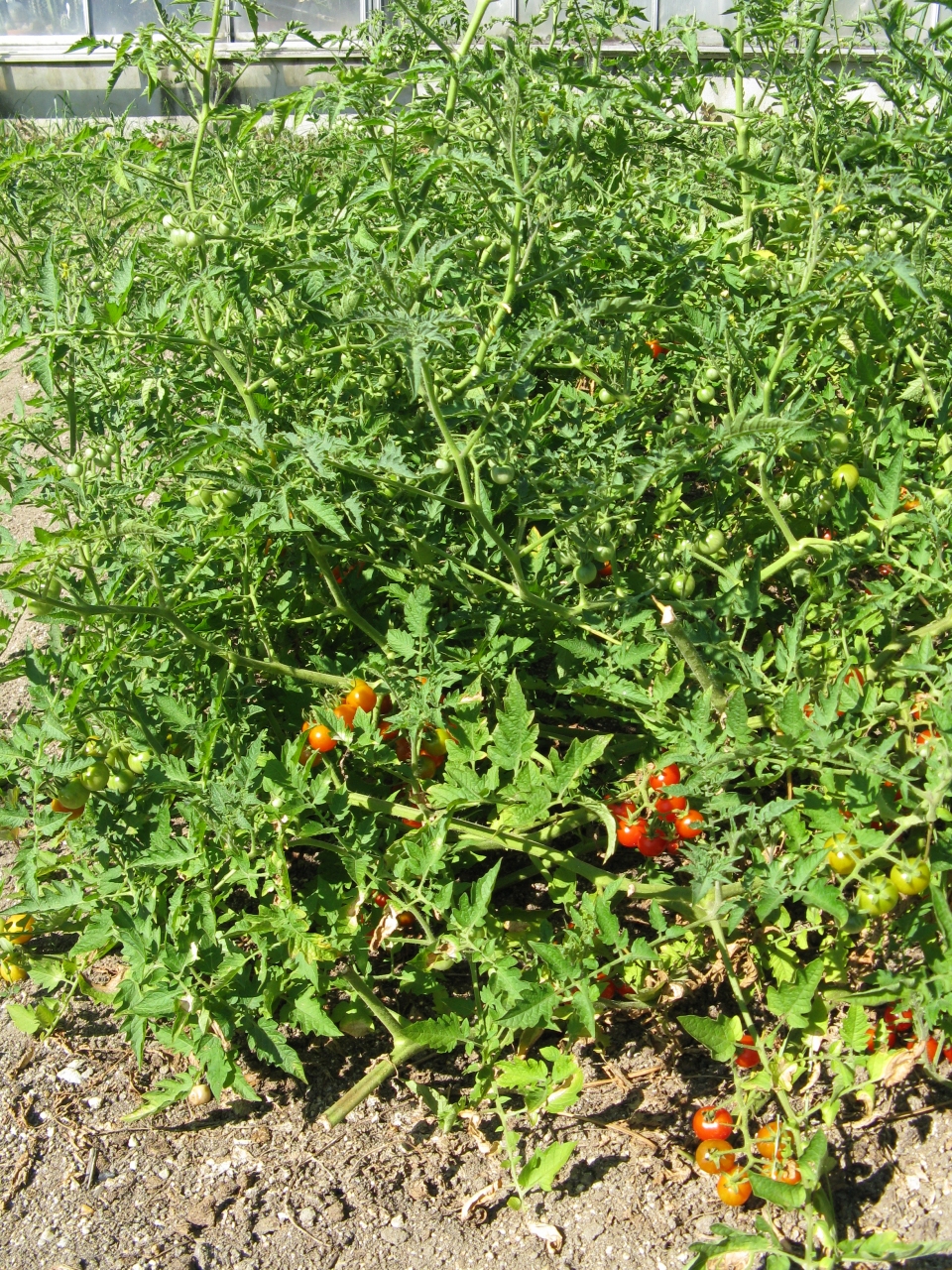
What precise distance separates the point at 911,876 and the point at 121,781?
127 cm

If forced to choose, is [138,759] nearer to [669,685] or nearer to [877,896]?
[669,685]

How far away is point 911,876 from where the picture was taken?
1559 mm

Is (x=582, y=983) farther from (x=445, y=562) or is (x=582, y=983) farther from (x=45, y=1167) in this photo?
(x=45, y=1167)

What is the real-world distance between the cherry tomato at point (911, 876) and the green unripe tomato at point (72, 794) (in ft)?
4.23

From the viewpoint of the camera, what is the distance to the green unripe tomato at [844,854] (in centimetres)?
159

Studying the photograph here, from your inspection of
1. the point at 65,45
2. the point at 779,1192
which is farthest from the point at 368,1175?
the point at 65,45

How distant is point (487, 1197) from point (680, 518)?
123cm

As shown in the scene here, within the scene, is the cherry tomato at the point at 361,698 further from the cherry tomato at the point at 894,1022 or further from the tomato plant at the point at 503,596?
the cherry tomato at the point at 894,1022

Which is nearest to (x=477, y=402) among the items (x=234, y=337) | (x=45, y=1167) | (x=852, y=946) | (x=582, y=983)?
(x=234, y=337)

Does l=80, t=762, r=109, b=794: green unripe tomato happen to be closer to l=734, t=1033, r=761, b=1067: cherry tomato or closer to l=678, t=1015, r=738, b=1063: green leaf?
l=678, t=1015, r=738, b=1063: green leaf

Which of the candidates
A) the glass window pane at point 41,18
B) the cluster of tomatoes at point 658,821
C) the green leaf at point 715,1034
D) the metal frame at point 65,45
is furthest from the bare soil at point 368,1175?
the glass window pane at point 41,18

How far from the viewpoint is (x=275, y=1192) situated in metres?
1.86

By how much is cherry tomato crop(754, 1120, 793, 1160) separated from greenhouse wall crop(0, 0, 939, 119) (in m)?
10.2

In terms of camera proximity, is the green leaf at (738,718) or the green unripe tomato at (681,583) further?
the green unripe tomato at (681,583)
